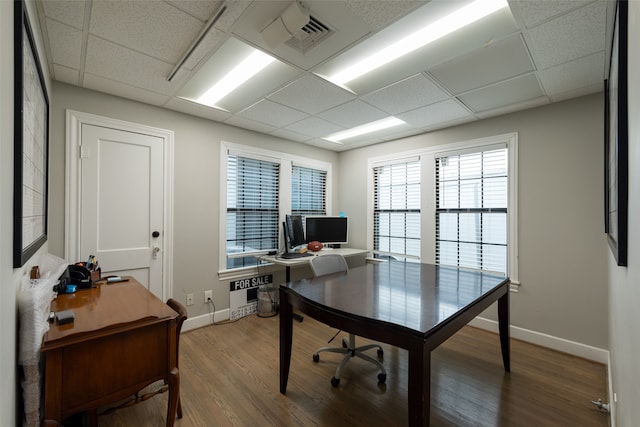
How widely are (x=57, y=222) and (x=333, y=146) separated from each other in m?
3.53

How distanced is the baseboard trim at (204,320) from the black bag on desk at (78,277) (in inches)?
51.3

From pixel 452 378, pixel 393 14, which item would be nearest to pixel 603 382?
pixel 452 378

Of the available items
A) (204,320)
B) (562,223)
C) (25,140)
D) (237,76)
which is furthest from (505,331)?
(25,140)

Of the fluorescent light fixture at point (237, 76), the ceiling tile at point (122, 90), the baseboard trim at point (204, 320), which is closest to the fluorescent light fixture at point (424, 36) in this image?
the fluorescent light fixture at point (237, 76)

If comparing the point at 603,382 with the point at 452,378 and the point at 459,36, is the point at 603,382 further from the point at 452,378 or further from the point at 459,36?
the point at 459,36

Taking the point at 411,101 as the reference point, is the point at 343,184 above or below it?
below

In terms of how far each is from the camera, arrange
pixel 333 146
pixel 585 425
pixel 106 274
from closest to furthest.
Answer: pixel 585 425
pixel 106 274
pixel 333 146

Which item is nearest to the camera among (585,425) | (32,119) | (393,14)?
(32,119)

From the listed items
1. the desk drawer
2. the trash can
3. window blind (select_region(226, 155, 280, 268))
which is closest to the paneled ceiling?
window blind (select_region(226, 155, 280, 268))

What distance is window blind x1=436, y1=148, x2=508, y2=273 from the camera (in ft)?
10.6

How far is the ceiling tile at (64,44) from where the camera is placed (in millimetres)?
1753

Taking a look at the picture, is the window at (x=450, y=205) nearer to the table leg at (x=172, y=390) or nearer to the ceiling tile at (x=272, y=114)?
the ceiling tile at (x=272, y=114)

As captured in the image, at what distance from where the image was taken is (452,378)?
89.6 inches

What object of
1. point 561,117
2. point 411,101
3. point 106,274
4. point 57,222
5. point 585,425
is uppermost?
point 411,101
